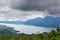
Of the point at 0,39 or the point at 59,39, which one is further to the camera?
the point at 0,39

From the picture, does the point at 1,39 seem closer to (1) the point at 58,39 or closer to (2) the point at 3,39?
(2) the point at 3,39

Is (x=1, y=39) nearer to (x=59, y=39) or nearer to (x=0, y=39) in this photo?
(x=0, y=39)

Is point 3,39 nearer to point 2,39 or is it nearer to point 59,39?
point 2,39

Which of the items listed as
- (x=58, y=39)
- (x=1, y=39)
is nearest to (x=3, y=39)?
(x=1, y=39)

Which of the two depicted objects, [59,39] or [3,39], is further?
[3,39]

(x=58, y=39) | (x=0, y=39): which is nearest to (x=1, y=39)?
(x=0, y=39)

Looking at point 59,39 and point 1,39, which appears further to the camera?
point 1,39
